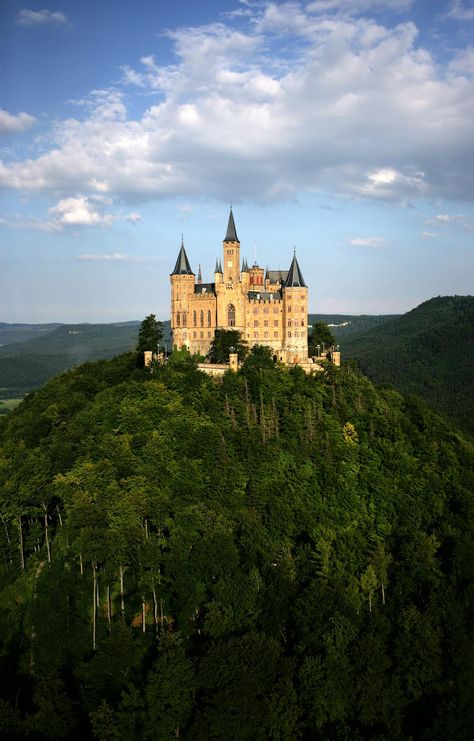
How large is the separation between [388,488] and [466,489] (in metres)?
8.98

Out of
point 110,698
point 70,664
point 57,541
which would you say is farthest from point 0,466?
point 110,698

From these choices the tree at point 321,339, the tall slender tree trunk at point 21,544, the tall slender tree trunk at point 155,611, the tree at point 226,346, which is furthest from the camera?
the tree at point 321,339

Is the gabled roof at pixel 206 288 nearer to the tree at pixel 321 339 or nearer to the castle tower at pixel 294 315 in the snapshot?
the castle tower at pixel 294 315

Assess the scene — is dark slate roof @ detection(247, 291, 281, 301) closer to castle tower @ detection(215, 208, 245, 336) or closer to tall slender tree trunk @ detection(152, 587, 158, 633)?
castle tower @ detection(215, 208, 245, 336)

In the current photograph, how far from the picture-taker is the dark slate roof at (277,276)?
81.8 m

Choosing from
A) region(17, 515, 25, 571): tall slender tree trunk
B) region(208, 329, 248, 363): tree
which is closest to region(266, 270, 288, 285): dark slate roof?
region(208, 329, 248, 363): tree

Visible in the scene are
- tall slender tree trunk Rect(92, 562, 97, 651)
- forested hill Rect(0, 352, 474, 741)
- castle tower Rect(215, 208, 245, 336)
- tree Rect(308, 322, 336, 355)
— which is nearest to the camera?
forested hill Rect(0, 352, 474, 741)

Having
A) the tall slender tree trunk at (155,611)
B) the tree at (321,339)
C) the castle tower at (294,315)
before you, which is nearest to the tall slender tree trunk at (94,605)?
the tall slender tree trunk at (155,611)

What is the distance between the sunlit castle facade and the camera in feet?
252

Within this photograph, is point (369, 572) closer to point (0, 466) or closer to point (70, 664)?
point (70, 664)

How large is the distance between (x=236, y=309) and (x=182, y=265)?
9077mm

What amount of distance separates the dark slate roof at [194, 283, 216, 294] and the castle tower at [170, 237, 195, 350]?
108cm

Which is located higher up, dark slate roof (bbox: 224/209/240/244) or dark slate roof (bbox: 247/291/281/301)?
dark slate roof (bbox: 224/209/240/244)

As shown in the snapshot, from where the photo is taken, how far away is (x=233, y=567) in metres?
46.2
